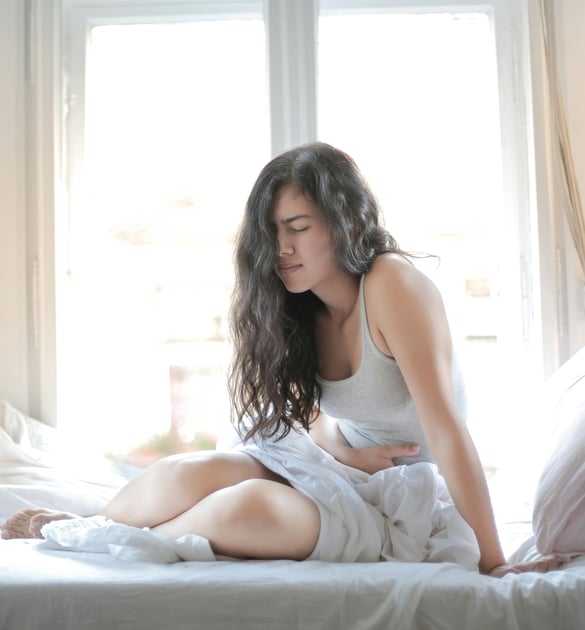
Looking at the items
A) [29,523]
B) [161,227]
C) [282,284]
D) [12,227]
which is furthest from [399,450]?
[12,227]

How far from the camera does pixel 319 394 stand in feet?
5.89

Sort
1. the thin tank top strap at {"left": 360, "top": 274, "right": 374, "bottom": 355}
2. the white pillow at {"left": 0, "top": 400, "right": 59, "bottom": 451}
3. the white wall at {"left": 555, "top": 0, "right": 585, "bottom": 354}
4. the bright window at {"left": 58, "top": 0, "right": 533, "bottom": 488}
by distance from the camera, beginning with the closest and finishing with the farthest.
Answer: the thin tank top strap at {"left": 360, "top": 274, "right": 374, "bottom": 355}
the white pillow at {"left": 0, "top": 400, "right": 59, "bottom": 451}
the white wall at {"left": 555, "top": 0, "right": 585, "bottom": 354}
the bright window at {"left": 58, "top": 0, "right": 533, "bottom": 488}

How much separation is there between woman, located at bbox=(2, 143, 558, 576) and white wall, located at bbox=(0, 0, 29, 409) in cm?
91

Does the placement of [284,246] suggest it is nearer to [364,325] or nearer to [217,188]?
[364,325]

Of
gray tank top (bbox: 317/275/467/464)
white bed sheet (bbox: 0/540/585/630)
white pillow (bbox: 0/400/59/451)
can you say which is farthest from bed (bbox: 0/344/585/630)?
white pillow (bbox: 0/400/59/451)

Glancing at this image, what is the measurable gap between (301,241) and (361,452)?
0.46 m

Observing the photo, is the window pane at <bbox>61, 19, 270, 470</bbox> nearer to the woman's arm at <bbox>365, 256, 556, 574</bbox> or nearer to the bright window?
the bright window

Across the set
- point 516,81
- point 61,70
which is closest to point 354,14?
point 516,81

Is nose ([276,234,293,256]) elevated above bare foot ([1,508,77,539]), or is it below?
above

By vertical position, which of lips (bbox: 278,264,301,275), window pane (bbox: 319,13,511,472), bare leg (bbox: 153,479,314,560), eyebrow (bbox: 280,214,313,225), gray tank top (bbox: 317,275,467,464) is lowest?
bare leg (bbox: 153,479,314,560)

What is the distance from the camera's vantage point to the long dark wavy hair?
1703 millimetres

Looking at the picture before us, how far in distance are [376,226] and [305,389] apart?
38 cm

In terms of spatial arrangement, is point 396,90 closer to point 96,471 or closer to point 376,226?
point 376,226

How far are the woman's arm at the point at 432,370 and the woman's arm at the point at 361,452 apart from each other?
19 centimetres
